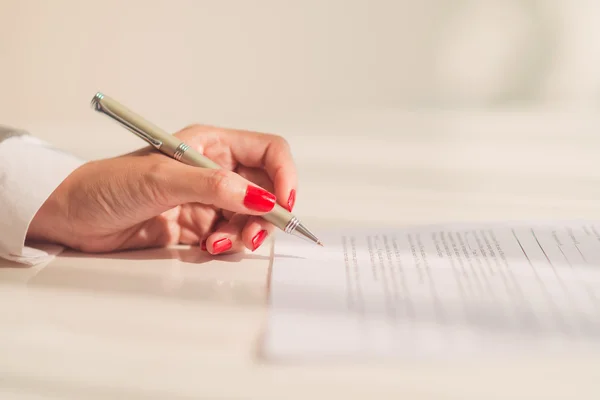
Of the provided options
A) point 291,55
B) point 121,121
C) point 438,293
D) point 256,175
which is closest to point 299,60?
point 291,55

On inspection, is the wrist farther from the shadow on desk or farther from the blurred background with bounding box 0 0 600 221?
the blurred background with bounding box 0 0 600 221

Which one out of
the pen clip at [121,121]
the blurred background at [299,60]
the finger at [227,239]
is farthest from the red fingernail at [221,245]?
the blurred background at [299,60]

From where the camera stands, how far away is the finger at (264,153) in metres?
0.62

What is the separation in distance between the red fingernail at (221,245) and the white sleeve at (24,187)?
0.56 ft

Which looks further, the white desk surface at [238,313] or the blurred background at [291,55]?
the blurred background at [291,55]

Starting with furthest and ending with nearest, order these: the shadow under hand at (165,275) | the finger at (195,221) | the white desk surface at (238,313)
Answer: the finger at (195,221) < the shadow under hand at (165,275) < the white desk surface at (238,313)

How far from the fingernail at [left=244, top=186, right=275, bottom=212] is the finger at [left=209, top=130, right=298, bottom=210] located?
9 cm

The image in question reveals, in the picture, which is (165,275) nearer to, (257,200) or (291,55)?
(257,200)

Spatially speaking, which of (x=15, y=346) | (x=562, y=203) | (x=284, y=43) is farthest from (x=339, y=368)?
(x=284, y=43)

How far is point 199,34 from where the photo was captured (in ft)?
4.28

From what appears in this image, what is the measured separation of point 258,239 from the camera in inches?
22.2

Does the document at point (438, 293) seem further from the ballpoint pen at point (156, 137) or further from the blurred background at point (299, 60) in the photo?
the blurred background at point (299, 60)

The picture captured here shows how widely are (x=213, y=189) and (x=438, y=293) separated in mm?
218

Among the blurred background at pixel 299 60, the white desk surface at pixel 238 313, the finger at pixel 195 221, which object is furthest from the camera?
the blurred background at pixel 299 60
